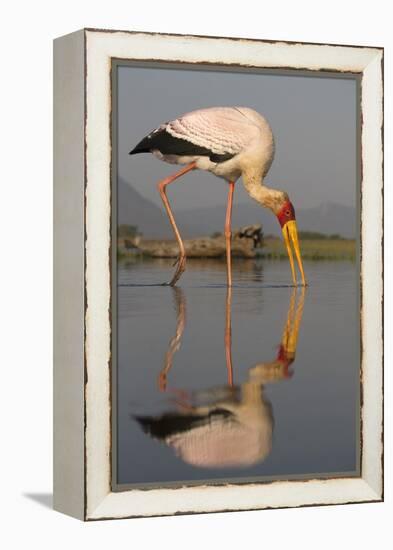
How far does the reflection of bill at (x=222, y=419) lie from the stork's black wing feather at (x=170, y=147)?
680 millimetres

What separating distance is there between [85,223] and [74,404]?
Result: 0.87 m

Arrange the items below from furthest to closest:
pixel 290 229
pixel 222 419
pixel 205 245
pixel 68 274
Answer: pixel 290 229
pixel 205 245
pixel 222 419
pixel 68 274

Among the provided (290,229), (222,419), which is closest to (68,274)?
(222,419)

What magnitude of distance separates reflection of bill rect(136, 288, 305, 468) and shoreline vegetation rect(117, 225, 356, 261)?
0.71ft

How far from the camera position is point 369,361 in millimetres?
8508

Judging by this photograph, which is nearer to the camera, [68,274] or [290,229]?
[68,274]

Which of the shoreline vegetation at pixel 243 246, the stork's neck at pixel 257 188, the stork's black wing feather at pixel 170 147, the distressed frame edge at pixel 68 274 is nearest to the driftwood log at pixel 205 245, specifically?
the shoreline vegetation at pixel 243 246

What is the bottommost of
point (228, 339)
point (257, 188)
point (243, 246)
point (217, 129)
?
→ point (228, 339)

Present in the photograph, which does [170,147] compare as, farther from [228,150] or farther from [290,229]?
[290,229]

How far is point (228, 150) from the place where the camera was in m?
8.34

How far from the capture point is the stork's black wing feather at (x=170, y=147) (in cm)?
807

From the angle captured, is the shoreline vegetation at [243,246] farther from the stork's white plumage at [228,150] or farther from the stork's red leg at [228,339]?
the stork's red leg at [228,339]

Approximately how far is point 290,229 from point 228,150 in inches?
20.3

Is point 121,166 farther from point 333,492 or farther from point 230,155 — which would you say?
point 333,492
